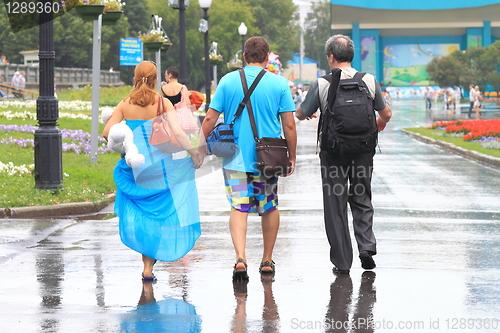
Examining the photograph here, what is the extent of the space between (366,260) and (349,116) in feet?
4.14

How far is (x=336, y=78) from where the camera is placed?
6.62 m

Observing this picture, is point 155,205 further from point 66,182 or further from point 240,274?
point 66,182

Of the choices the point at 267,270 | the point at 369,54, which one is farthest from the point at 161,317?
the point at 369,54

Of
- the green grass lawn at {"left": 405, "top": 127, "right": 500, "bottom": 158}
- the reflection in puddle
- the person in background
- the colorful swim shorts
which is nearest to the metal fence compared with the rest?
the green grass lawn at {"left": 405, "top": 127, "right": 500, "bottom": 158}

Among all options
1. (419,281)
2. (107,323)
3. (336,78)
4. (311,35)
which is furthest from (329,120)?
(311,35)

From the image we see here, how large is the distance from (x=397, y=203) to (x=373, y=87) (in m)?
5.46

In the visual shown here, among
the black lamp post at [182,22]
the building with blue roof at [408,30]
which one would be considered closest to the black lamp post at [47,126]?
the black lamp post at [182,22]

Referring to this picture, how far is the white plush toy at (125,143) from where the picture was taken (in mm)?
6539

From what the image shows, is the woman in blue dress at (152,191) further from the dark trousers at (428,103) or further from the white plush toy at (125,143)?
the dark trousers at (428,103)

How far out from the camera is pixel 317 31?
171 meters

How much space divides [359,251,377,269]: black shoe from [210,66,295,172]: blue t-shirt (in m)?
1.20

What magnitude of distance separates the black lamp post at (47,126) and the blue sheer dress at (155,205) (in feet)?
17.4

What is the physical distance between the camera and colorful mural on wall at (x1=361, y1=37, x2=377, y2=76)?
9425 cm

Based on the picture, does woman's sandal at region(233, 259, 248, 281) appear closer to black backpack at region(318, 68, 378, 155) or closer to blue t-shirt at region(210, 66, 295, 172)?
blue t-shirt at region(210, 66, 295, 172)
